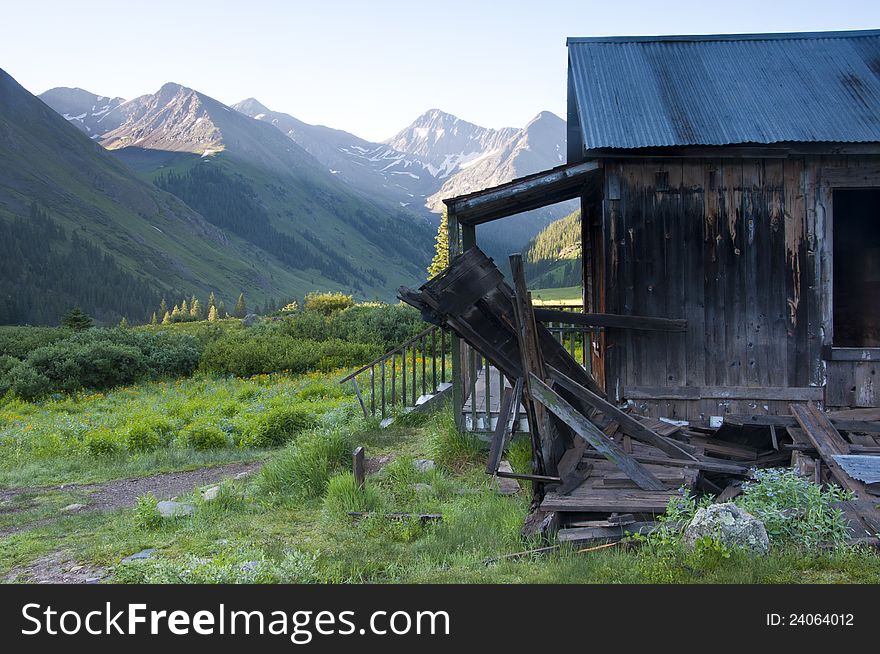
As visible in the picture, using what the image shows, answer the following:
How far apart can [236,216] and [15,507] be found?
195849 millimetres

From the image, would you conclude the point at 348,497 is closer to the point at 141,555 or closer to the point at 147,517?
the point at 141,555

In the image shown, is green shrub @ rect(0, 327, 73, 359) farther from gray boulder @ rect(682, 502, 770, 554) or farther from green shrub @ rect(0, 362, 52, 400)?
gray boulder @ rect(682, 502, 770, 554)

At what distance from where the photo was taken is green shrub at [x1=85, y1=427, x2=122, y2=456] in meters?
12.7

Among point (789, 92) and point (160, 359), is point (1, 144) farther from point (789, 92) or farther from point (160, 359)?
point (789, 92)

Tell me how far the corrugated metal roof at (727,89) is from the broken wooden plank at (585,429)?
10.8 feet

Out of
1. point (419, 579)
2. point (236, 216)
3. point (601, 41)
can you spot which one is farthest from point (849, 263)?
point (236, 216)

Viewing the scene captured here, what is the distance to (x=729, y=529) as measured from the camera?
5.24 metres

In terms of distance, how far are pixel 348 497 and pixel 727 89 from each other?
7.68 meters

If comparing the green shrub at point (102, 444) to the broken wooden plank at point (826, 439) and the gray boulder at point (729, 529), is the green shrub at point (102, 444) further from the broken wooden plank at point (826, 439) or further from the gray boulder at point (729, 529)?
the broken wooden plank at point (826, 439)

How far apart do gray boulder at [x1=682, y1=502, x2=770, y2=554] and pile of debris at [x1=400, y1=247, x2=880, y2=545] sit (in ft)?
3.28

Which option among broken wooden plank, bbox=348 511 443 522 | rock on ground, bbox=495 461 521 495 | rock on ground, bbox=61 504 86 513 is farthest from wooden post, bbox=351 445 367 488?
rock on ground, bbox=61 504 86 513

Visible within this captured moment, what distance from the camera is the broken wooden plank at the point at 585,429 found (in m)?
6.90

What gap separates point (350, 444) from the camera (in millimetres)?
10312

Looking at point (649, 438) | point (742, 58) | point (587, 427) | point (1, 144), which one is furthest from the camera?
point (1, 144)
